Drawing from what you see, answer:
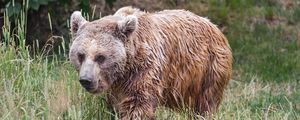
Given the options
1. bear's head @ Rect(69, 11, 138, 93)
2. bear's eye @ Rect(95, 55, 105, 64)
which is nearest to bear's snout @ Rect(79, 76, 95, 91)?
bear's head @ Rect(69, 11, 138, 93)

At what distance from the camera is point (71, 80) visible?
742cm

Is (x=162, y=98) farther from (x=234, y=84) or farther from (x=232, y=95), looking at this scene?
(x=234, y=84)

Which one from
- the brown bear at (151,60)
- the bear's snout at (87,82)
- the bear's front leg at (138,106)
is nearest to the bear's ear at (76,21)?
the brown bear at (151,60)

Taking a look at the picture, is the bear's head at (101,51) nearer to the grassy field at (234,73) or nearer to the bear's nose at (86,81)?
the bear's nose at (86,81)

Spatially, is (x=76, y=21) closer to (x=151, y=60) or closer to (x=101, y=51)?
(x=101, y=51)

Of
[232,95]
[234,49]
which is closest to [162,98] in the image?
[232,95]

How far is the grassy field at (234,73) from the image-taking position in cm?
698

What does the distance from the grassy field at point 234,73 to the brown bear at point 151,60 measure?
245mm

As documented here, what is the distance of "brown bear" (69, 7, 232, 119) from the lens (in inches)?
250

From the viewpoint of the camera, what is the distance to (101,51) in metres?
6.29

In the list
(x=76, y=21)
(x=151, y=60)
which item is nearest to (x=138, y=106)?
(x=151, y=60)

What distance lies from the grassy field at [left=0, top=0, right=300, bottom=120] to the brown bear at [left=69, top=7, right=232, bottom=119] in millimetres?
245

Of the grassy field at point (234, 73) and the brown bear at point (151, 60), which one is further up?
the brown bear at point (151, 60)

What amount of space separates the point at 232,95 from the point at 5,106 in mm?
3599
